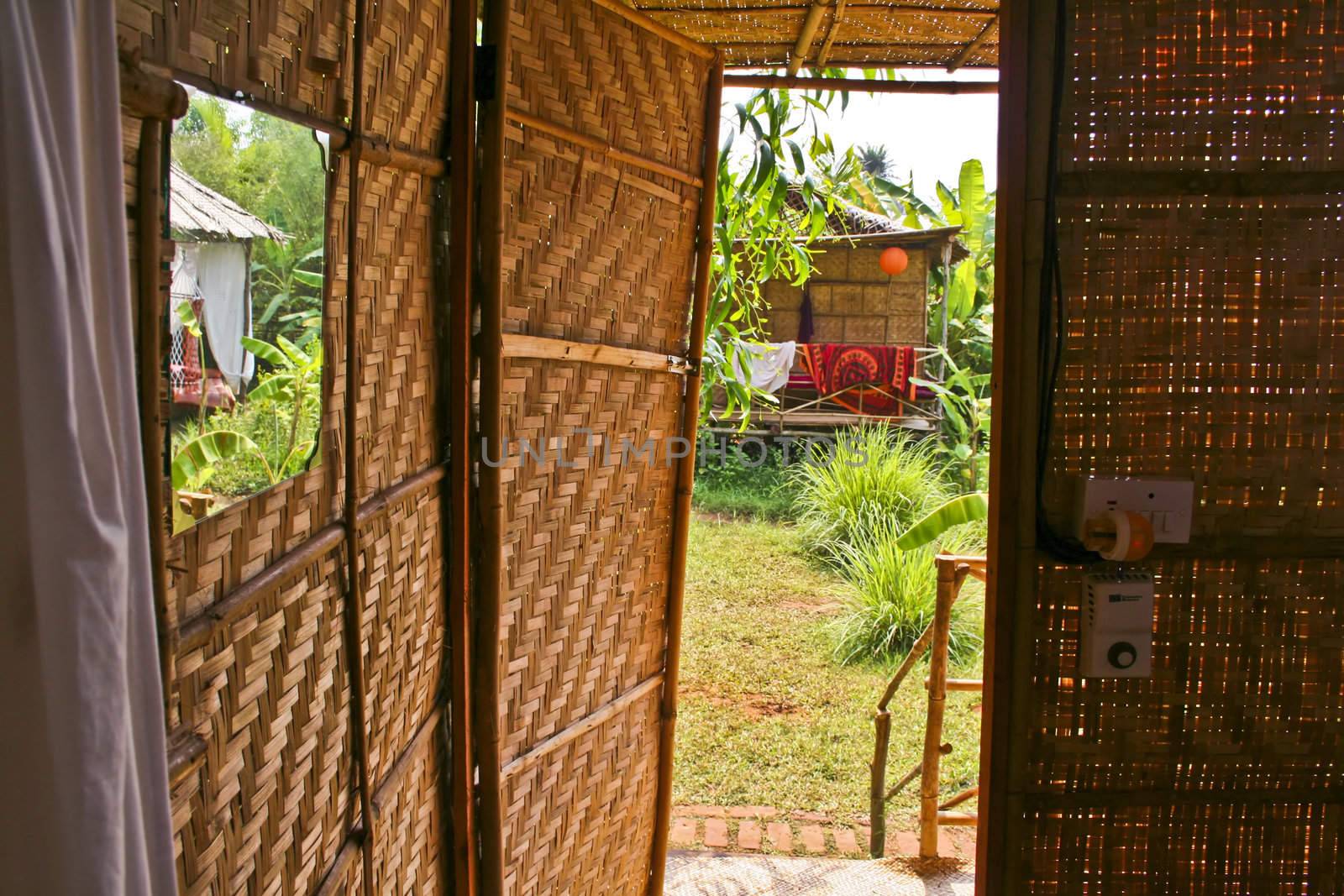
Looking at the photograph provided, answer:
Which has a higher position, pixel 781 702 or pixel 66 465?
A: pixel 66 465

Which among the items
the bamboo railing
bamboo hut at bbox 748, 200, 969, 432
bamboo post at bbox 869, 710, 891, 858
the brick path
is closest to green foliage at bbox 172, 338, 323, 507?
the bamboo railing

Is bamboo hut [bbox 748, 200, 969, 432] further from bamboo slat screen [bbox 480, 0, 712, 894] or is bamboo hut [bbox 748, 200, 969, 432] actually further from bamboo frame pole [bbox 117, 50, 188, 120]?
bamboo frame pole [bbox 117, 50, 188, 120]

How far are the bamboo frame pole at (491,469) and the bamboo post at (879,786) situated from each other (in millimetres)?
1837

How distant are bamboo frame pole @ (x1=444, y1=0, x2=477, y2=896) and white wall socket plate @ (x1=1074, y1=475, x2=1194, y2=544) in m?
0.98

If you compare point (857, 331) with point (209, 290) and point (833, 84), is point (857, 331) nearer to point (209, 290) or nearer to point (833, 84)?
point (833, 84)

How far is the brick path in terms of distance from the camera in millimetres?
3799

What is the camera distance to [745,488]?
891cm

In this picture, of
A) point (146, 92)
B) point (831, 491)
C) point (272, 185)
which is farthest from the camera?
point (831, 491)

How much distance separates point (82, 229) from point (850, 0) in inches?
81.9

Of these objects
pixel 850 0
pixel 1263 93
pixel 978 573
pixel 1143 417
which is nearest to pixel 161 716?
pixel 1143 417

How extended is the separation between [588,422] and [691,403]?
1.67 feet

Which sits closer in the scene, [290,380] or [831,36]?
[290,380]

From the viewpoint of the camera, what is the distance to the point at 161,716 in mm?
667

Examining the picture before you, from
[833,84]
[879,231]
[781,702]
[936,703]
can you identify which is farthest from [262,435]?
[879,231]
